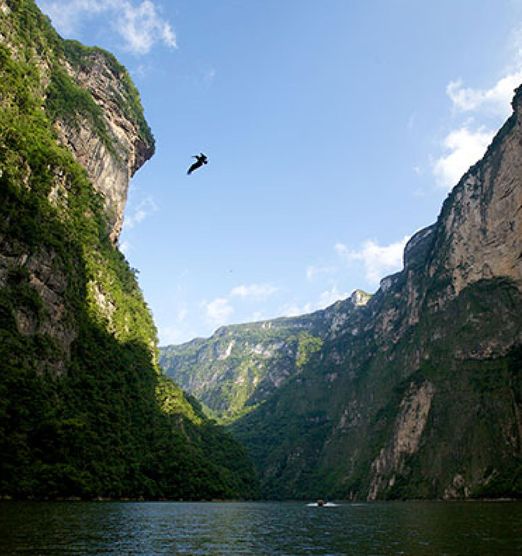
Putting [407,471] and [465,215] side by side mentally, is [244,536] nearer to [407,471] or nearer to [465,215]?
[407,471]

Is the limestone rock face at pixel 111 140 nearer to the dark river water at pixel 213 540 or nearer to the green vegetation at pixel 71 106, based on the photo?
the green vegetation at pixel 71 106

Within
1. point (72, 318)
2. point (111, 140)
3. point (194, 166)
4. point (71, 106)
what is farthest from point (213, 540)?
point (111, 140)

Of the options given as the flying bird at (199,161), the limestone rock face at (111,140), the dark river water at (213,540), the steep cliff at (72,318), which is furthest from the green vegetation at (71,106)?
the flying bird at (199,161)

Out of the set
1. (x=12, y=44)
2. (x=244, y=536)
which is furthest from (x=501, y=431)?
(x=12, y=44)

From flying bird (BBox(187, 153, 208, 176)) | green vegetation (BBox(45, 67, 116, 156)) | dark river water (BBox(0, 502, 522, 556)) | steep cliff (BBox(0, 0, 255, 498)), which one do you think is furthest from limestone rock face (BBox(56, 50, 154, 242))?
flying bird (BBox(187, 153, 208, 176))

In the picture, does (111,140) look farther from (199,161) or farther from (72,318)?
(199,161)

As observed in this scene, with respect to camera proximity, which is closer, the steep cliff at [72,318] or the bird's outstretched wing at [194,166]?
the bird's outstretched wing at [194,166]

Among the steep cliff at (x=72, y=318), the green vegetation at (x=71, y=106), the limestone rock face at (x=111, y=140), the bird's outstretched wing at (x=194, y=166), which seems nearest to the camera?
the bird's outstretched wing at (x=194, y=166)

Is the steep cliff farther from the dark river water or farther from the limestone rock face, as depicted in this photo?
the dark river water

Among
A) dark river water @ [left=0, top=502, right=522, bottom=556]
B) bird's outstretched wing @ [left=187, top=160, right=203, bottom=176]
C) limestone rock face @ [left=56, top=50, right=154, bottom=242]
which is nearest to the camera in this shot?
bird's outstretched wing @ [left=187, top=160, right=203, bottom=176]
